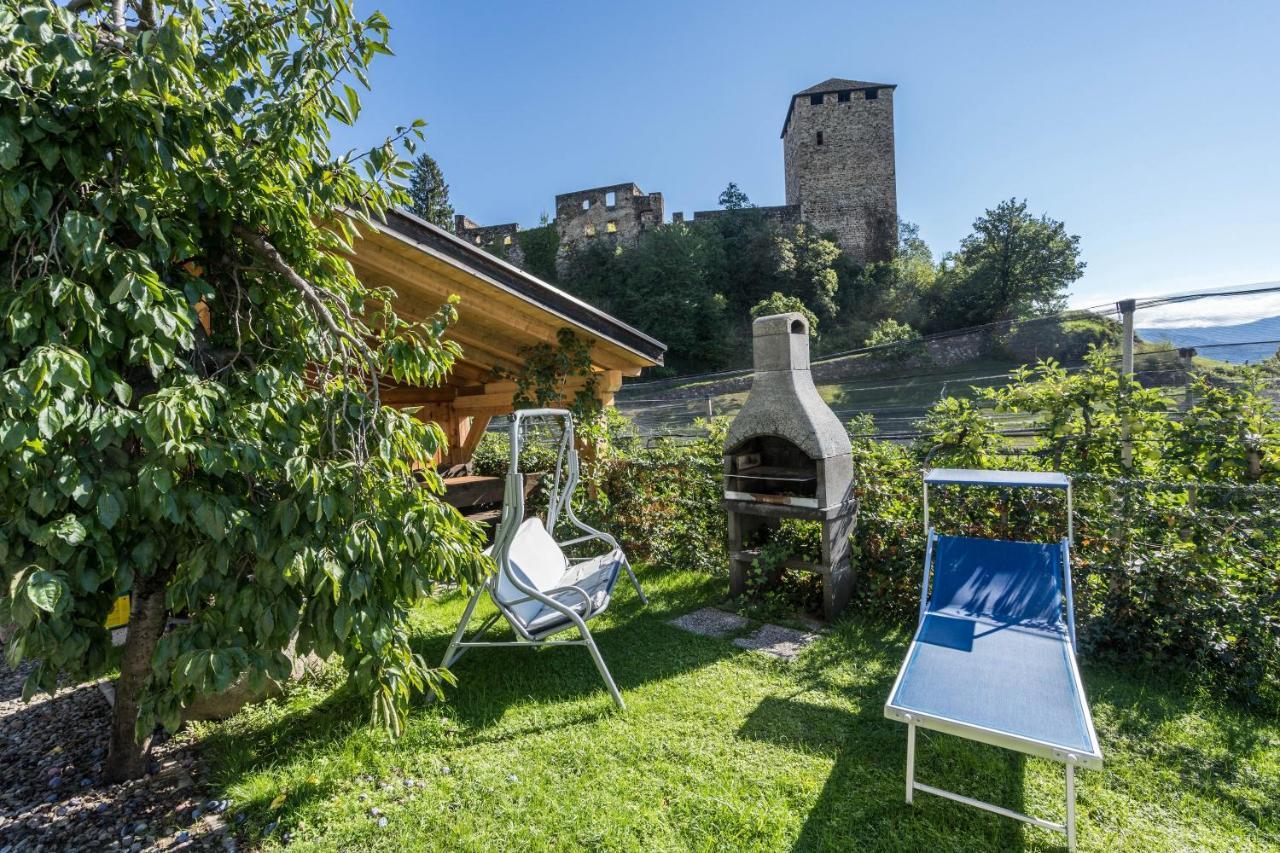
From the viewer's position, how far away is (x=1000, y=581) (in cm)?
288

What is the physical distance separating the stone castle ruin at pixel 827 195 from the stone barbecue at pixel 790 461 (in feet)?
92.5

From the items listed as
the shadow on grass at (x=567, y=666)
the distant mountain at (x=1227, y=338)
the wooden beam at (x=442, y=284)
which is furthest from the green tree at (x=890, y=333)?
the shadow on grass at (x=567, y=666)

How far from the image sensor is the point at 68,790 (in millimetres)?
2201

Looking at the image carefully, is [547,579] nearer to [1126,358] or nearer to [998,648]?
[998,648]

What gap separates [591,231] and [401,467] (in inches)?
1214

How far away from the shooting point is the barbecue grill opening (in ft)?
12.5

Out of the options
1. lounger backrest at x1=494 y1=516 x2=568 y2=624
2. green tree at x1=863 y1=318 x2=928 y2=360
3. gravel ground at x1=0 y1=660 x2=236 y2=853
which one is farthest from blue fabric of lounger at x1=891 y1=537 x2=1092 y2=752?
green tree at x1=863 y1=318 x2=928 y2=360

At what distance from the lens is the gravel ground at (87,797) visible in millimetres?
1941

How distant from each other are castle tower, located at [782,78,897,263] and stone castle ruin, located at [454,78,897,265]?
5cm

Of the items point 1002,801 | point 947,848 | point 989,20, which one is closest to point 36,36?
point 947,848

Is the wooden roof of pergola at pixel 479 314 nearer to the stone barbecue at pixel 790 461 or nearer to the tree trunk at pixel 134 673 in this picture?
the tree trunk at pixel 134 673

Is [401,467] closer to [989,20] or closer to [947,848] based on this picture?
[947,848]

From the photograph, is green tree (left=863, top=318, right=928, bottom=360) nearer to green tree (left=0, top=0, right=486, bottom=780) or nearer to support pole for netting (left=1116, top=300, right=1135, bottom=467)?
support pole for netting (left=1116, top=300, right=1135, bottom=467)

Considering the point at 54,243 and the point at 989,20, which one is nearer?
the point at 54,243
